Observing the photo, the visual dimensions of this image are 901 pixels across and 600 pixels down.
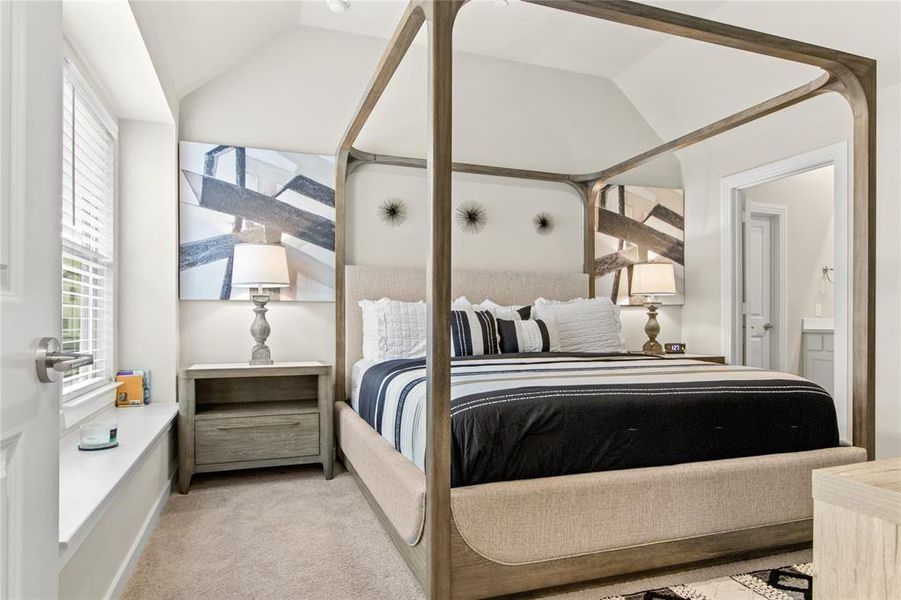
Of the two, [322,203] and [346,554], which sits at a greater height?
[322,203]

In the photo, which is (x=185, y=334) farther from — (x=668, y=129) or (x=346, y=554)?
(x=668, y=129)

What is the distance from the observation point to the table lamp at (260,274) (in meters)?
3.24

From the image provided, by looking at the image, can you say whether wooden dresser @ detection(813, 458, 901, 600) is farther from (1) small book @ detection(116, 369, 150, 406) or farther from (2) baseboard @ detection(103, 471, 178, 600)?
(1) small book @ detection(116, 369, 150, 406)

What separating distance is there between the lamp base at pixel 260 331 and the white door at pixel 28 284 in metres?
2.44

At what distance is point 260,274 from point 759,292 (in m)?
4.23

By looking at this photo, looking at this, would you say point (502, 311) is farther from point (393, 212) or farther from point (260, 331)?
point (260, 331)

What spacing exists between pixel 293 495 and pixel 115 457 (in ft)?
3.52

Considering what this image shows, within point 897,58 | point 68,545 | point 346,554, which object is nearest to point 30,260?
point 68,545

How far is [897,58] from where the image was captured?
3076mm

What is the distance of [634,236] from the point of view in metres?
4.57

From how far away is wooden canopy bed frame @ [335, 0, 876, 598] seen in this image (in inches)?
66.9

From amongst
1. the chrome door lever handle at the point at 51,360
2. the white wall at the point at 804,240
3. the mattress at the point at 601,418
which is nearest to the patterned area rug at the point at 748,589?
the mattress at the point at 601,418

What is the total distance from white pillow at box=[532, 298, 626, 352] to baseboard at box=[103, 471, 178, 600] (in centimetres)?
241

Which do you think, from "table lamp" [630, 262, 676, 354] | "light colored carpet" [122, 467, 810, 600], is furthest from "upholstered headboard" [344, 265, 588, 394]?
"light colored carpet" [122, 467, 810, 600]
